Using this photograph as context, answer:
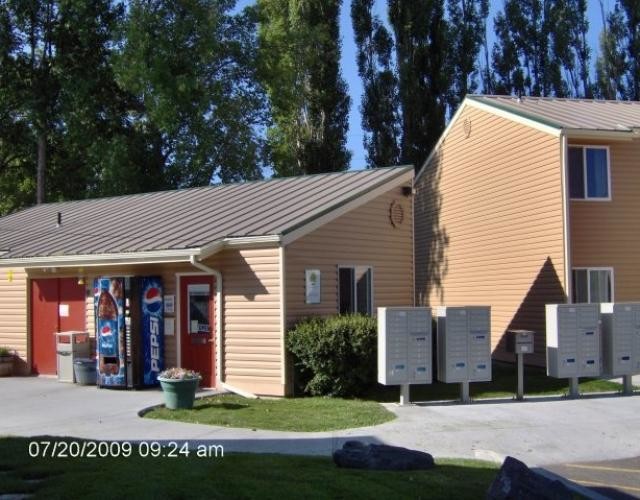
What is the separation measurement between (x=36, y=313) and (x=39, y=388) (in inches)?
118

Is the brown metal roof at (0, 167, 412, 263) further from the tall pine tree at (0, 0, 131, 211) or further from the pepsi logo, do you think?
the tall pine tree at (0, 0, 131, 211)

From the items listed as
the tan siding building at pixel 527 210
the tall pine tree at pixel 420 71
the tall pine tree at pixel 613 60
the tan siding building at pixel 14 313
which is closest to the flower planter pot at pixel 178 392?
the tan siding building at pixel 14 313

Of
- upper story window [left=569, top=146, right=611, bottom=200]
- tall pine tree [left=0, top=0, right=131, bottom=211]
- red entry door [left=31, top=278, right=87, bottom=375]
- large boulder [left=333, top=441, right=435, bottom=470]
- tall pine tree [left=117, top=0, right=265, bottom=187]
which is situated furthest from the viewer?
tall pine tree [left=0, top=0, right=131, bottom=211]

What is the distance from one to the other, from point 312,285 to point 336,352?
1691 millimetres

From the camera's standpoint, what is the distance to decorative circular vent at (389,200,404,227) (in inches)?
661

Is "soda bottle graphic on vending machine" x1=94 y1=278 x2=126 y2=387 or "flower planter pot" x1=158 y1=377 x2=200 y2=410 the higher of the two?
"soda bottle graphic on vending machine" x1=94 y1=278 x2=126 y2=387

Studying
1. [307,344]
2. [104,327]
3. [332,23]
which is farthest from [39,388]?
[332,23]

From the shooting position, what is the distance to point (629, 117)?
63.8ft

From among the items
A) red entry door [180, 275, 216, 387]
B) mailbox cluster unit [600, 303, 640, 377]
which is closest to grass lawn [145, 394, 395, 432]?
red entry door [180, 275, 216, 387]

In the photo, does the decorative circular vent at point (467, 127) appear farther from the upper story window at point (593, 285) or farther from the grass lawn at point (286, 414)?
the grass lawn at point (286, 414)

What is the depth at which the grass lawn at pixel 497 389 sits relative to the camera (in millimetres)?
14070

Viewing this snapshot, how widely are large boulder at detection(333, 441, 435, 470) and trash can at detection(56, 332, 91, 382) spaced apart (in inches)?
385

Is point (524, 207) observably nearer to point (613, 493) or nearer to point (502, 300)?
point (502, 300)

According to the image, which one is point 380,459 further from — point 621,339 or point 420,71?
point 420,71
